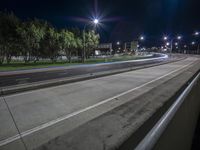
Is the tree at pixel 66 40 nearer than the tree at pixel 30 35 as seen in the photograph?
No

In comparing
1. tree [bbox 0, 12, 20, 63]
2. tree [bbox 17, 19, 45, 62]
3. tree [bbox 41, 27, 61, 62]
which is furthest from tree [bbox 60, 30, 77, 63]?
tree [bbox 0, 12, 20, 63]

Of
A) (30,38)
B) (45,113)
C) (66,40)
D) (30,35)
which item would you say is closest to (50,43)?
(66,40)

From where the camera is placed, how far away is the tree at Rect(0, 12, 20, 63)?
109 feet

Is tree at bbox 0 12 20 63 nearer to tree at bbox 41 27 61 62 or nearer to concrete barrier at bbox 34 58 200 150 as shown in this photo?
tree at bbox 41 27 61 62

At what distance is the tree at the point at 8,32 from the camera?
3338 centimetres

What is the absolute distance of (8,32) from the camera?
34188mm

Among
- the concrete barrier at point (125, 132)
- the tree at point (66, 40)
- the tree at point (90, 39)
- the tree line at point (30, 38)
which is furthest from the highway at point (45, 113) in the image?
the tree at point (90, 39)

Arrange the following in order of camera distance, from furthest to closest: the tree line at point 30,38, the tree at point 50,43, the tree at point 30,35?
1. the tree at point 50,43
2. the tree at point 30,35
3. the tree line at point 30,38

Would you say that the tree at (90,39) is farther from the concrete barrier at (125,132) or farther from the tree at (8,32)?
the concrete barrier at (125,132)

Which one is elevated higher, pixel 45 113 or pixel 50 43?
pixel 50 43

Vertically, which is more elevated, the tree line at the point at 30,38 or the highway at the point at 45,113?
the tree line at the point at 30,38

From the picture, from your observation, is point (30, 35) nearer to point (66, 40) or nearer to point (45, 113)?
point (66, 40)

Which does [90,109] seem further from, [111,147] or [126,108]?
[111,147]

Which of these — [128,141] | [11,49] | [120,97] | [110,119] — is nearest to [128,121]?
[110,119]
